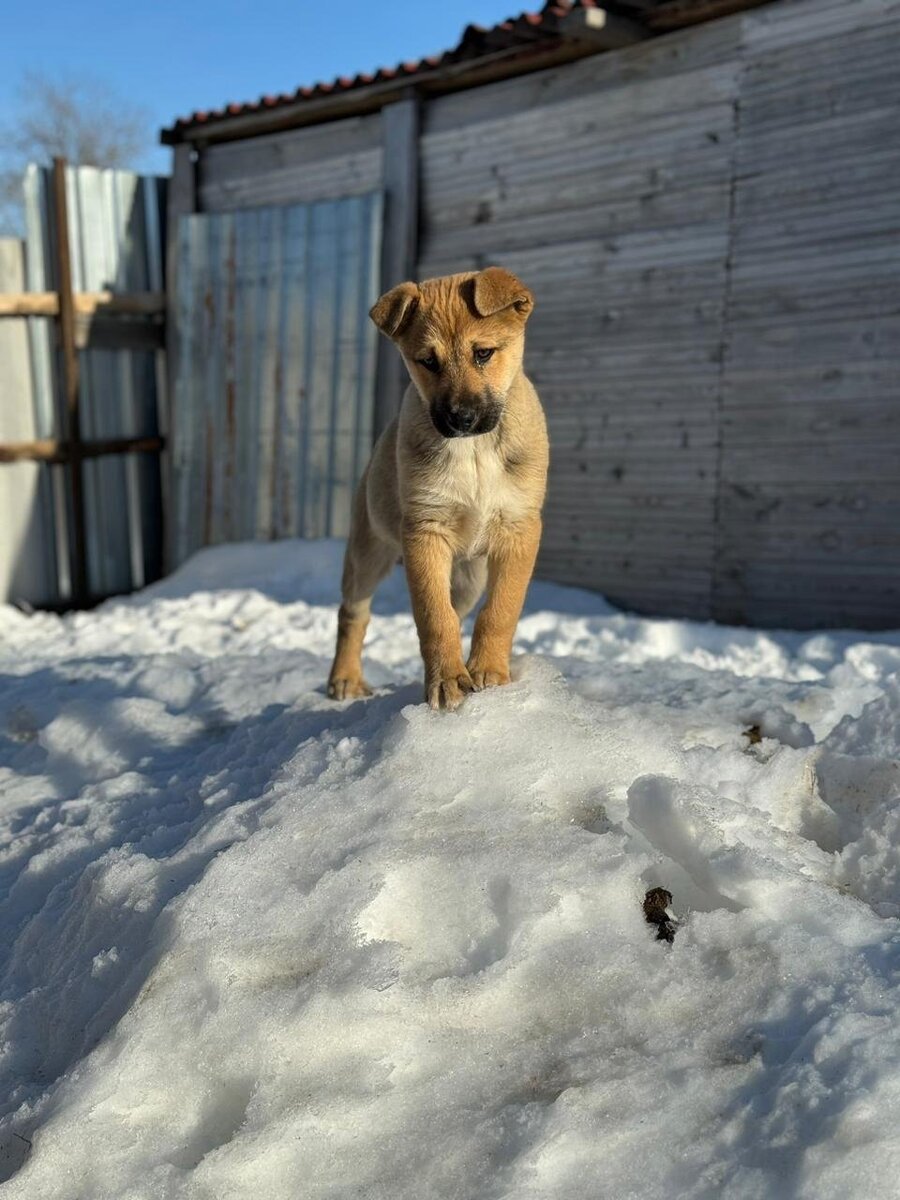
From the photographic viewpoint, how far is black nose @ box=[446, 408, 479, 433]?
2.97 m

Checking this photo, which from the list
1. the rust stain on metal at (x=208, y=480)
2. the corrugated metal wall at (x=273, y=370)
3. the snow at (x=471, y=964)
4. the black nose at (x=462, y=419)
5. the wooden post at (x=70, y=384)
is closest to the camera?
the snow at (x=471, y=964)

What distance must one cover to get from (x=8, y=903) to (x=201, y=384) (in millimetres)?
8046

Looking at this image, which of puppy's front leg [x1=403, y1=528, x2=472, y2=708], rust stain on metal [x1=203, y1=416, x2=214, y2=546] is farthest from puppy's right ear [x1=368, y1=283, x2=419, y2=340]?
rust stain on metal [x1=203, y1=416, x2=214, y2=546]

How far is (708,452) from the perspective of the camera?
7.62 m

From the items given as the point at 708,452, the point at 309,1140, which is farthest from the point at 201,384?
the point at 309,1140

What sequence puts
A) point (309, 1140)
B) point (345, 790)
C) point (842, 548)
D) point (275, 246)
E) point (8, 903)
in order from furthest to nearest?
point (275, 246), point (842, 548), point (8, 903), point (345, 790), point (309, 1140)

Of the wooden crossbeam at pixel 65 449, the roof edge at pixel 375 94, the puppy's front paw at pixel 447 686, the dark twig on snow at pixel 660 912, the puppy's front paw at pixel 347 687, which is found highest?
the roof edge at pixel 375 94

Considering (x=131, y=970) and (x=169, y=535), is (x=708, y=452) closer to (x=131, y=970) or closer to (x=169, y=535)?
(x=169, y=535)

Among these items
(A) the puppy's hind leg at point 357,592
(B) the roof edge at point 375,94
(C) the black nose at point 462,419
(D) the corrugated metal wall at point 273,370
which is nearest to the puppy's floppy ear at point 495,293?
(C) the black nose at point 462,419

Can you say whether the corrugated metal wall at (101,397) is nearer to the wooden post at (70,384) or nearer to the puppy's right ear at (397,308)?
the wooden post at (70,384)

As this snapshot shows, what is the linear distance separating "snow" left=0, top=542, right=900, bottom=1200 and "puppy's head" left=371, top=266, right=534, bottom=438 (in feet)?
2.58

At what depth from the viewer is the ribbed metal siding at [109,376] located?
9.66 m

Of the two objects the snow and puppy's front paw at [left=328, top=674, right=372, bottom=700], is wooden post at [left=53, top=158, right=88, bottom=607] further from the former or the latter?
the snow

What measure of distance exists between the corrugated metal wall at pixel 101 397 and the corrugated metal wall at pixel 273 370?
440 mm
